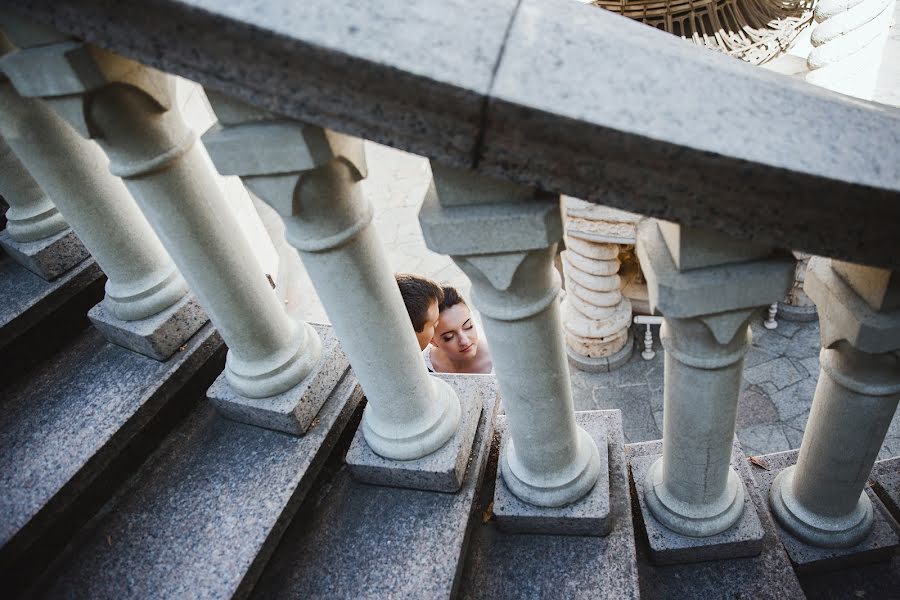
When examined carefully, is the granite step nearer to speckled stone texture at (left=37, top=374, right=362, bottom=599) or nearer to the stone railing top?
speckled stone texture at (left=37, top=374, right=362, bottom=599)

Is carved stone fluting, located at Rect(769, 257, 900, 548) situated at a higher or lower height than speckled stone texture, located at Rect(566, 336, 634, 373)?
higher

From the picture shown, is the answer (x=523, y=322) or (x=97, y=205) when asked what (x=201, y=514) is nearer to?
(x=97, y=205)

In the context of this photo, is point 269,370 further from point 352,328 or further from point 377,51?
point 377,51

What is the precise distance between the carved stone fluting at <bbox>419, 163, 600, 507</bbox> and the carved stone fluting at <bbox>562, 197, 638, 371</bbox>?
2.23 metres

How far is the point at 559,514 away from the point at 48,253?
206 centimetres

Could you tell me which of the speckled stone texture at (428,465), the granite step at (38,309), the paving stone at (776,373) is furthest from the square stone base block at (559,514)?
the paving stone at (776,373)

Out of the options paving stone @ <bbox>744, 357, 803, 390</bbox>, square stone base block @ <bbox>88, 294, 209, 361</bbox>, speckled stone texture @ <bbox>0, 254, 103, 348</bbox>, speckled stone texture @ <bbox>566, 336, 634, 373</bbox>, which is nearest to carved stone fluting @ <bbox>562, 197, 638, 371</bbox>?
speckled stone texture @ <bbox>566, 336, 634, 373</bbox>

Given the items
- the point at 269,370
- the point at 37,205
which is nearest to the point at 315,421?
the point at 269,370

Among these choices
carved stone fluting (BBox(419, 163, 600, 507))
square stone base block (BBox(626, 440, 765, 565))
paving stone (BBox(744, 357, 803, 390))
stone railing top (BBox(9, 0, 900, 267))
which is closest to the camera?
stone railing top (BBox(9, 0, 900, 267))

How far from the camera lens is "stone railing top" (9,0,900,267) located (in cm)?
85

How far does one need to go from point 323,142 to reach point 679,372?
37.0 inches

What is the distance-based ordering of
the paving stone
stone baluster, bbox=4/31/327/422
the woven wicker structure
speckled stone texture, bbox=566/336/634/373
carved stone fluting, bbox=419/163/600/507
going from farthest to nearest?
speckled stone texture, bbox=566/336/634/373 < the paving stone < the woven wicker structure < stone baluster, bbox=4/31/327/422 < carved stone fluting, bbox=419/163/600/507

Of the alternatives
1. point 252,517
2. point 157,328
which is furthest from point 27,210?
point 252,517

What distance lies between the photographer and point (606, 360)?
459 centimetres
